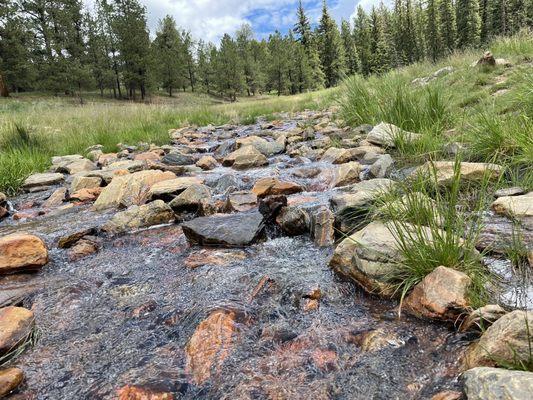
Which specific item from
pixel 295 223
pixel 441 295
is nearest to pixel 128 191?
pixel 295 223

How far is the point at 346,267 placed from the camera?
2176 mm

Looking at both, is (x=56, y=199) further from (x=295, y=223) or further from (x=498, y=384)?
(x=498, y=384)

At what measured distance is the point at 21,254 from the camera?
2.70m

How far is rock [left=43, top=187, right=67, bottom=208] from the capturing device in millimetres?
4703

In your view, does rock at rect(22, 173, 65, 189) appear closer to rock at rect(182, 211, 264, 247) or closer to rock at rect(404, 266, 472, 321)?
rock at rect(182, 211, 264, 247)

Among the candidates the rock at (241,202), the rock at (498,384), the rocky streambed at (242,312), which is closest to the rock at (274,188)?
the rock at (241,202)

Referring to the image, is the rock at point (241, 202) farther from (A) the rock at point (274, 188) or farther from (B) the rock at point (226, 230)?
(B) the rock at point (226, 230)

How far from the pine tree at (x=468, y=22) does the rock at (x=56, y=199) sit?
182ft

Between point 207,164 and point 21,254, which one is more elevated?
point 207,164

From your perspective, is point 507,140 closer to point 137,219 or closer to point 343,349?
point 343,349

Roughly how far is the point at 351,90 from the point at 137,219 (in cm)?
558

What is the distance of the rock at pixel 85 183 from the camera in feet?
16.5

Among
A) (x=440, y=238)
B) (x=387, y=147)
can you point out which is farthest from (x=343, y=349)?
(x=387, y=147)

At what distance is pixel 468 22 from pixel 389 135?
5726 centimetres
